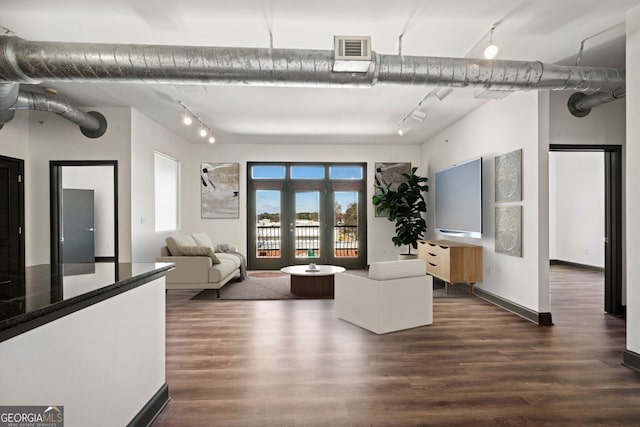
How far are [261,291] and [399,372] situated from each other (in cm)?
330

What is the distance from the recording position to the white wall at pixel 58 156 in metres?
5.12

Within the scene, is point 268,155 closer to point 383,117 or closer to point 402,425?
point 383,117

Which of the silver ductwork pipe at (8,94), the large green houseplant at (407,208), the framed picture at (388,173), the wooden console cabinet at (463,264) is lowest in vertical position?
the wooden console cabinet at (463,264)

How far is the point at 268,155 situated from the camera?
314 inches

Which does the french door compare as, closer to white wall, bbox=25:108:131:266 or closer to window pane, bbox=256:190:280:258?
window pane, bbox=256:190:280:258

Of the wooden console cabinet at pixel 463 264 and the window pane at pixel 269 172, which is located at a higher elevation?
the window pane at pixel 269 172

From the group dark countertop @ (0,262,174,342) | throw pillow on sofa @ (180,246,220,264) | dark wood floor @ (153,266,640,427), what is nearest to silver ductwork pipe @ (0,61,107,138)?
throw pillow on sofa @ (180,246,220,264)

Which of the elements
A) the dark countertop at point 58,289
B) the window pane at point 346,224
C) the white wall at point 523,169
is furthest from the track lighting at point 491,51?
the window pane at point 346,224

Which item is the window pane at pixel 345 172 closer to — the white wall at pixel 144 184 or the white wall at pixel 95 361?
the white wall at pixel 144 184

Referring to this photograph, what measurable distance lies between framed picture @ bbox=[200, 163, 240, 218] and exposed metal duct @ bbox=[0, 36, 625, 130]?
4.91 metres

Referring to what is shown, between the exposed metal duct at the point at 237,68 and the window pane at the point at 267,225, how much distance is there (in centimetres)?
509

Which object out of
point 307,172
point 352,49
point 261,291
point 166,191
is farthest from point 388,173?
point 352,49

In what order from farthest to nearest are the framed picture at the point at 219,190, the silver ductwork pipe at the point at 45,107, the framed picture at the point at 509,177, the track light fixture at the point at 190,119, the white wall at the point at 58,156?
the framed picture at the point at 219,190, the white wall at the point at 58,156, the track light fixture at the point at 190,119, the framed picture at the point at 509,177, the silver ductwork pipe at the point at 45,107

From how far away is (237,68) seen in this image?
9.53ft
